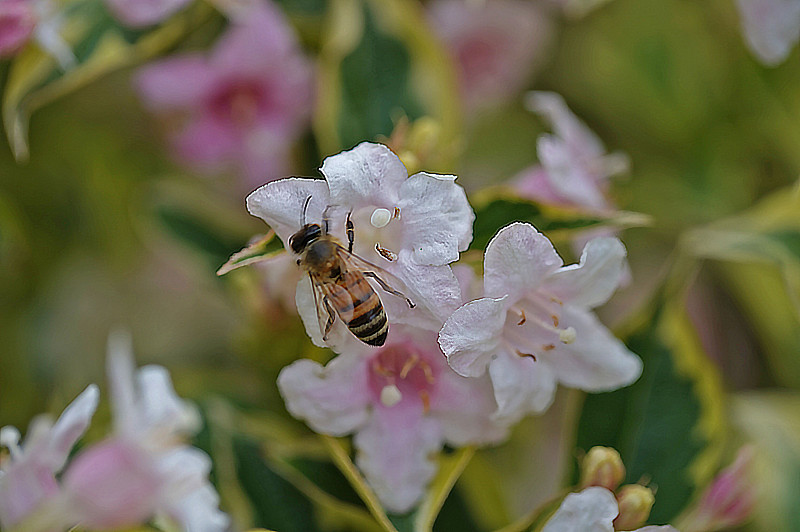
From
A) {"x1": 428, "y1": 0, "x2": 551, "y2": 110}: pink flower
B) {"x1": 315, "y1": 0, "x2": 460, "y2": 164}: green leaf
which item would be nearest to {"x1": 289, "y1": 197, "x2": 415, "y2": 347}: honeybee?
{"x1": 315, "y1": 0, "x2": 460, "y2": 164}: green leaf

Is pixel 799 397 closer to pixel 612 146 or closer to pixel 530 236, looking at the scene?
pixel 612 146

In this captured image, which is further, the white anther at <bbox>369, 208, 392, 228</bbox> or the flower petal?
the flower petal

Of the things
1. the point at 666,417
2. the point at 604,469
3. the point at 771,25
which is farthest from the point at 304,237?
the point at 771,25

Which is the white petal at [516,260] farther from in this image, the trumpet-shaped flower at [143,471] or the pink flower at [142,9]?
the pink flower at [142,9]

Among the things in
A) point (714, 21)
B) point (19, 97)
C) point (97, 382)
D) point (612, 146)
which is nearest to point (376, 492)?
point (19, 97)

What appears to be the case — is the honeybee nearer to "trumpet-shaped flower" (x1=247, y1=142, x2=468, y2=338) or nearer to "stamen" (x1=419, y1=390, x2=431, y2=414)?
"trumpet-shaped flower" (x1=247, y1=142, x2=468, y2=338)

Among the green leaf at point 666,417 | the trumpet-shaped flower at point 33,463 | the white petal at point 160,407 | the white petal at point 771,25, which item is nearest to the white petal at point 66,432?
the trumpet-shaped flower at point 33,463
